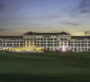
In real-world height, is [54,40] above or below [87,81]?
above

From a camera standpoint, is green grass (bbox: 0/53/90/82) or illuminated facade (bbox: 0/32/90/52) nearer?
green grass (bbox: 0/53/90/82)

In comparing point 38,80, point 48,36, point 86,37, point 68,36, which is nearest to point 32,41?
point 48,36

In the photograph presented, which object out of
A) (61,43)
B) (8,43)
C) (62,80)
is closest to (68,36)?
(61,43)

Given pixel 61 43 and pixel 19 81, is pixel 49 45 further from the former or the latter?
pixel 19 81

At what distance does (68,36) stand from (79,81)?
9378 centimetres

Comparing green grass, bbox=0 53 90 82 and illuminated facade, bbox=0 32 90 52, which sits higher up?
illuminated facade, bbox=0 32 90 52

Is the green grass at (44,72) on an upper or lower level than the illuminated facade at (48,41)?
lower

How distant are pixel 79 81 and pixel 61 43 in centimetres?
9096

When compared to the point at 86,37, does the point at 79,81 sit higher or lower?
lower

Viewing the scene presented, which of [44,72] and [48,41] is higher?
[48,41]

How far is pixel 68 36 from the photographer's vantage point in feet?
332

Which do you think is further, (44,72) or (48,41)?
(48,41)

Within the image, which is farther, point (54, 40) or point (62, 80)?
point (54, 40)

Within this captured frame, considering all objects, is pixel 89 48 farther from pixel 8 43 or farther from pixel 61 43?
pixel 8 43
